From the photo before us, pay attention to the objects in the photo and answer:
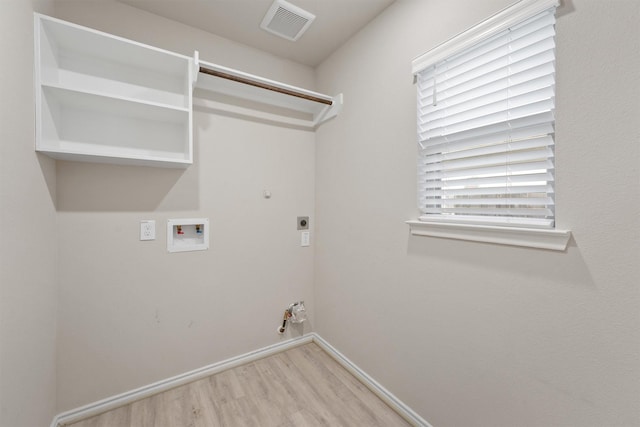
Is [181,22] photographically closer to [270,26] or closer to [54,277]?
[270,26]

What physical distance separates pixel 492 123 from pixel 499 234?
0.49 m

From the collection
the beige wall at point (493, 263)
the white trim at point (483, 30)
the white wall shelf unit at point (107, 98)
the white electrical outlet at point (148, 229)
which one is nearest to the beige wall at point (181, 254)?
the white electrical outlet at point (148, 229)

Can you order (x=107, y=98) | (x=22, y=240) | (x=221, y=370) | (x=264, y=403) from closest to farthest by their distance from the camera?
(x=22, y=240) → (x=107, y=98) → (x=264, y=403) → (x=221, y=370)

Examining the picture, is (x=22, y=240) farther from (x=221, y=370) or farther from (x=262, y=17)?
(x=262, y=17)

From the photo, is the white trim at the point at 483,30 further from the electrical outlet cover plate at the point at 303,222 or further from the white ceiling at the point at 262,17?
the electrical outlet cover plate at the point at 303,222

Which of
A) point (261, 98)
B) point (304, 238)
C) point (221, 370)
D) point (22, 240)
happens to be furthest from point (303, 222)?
point (22, 240)

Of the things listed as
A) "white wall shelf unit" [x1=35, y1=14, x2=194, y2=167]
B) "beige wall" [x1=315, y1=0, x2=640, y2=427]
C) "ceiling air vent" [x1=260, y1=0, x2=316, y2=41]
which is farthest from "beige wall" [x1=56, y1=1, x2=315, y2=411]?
"beige wall" [x1=315, y1=0, x2=640, y2=427]

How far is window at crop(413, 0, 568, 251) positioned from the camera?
40.8 inches

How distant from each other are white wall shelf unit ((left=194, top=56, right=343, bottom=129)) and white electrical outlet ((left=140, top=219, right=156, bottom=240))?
89cm

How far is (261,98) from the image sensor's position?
82.7 inches

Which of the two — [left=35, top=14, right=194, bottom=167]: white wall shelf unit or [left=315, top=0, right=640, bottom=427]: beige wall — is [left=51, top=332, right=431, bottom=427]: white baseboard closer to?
[left=315, top=0, right=640, bottom=427]: beige wall

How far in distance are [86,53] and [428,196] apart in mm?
2115

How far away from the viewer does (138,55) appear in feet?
5.13

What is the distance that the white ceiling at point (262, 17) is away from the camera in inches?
65.4
